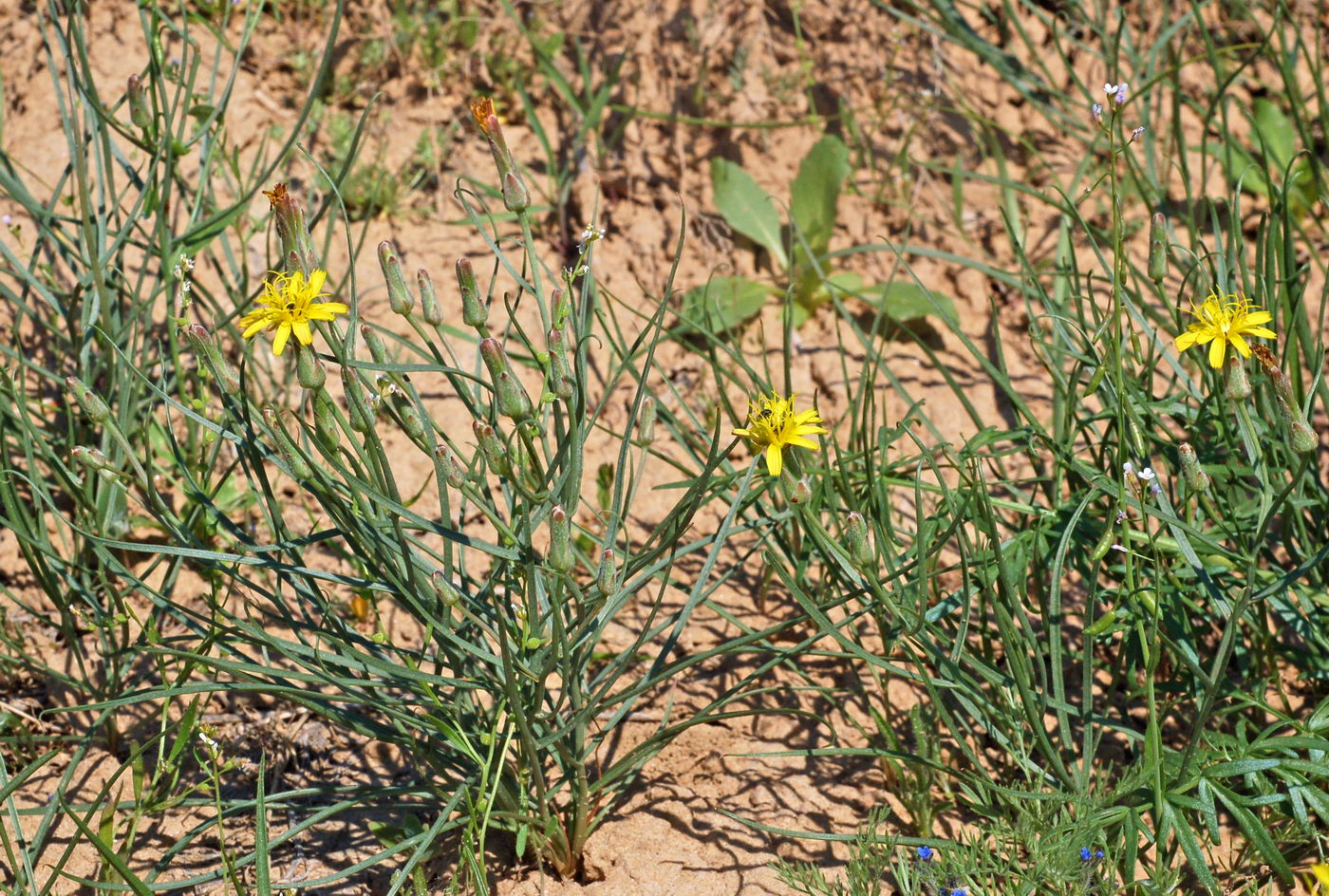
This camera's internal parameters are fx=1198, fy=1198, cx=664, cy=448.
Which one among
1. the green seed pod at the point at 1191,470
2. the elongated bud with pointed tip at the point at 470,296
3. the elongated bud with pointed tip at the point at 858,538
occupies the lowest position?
the elongated bud with pointed tip at the point at 858,538

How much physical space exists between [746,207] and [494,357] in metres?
1.85

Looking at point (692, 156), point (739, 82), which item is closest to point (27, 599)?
point (692, 156)

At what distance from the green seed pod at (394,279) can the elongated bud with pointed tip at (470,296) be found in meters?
0.08

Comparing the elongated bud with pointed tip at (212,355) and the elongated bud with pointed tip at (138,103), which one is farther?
the elongated bud with pointed tip at (138,103)

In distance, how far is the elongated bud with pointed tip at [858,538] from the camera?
5.35 ft

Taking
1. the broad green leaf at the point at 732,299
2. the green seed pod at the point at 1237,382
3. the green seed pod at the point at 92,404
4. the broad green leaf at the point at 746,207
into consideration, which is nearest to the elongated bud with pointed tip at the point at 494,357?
the green seed pod at the point at 92,404

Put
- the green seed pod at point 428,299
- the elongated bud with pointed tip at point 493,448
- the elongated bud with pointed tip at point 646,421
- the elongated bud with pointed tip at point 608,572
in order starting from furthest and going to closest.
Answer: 1. the elongated bud with pointed tip at point 646,421
2. the green seed pod at point 428,299
3. the elongated bud with pointed tip at point 608,572
4. the elongated bud with pointed tip at point 493,448

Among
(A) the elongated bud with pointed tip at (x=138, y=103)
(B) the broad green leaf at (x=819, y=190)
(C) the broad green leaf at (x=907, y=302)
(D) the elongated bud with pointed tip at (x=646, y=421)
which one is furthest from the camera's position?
(B) the broad green leaf at (x=819, y=190)

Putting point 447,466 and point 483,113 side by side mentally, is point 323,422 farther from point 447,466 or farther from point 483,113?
point 483,113

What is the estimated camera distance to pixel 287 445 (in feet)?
5.18

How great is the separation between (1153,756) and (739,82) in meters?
2.34

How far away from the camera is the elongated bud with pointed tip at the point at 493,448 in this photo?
1482mm

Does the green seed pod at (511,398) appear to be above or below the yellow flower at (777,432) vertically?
above

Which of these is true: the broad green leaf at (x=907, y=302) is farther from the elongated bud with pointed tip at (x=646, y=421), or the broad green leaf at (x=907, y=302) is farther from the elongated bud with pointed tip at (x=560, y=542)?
the elongated bud with pointed tip at (x=560, y=542)
